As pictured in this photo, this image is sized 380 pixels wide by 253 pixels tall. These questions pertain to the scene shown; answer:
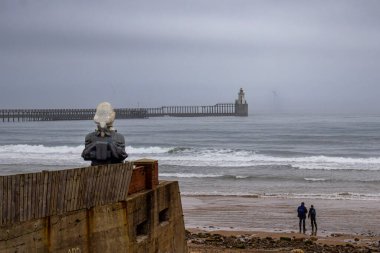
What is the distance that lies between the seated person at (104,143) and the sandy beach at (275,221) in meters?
5.68

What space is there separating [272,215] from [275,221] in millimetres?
1018

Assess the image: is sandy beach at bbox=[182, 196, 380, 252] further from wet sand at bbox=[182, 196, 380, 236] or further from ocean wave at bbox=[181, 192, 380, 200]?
ocean wave at bbox=[181, 192, 380, 200]

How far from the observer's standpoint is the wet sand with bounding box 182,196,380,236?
18.3 m

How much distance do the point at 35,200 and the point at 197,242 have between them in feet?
30.3

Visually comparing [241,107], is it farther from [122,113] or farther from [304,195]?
[304,195]

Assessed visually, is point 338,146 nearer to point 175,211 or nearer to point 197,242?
point 197,242

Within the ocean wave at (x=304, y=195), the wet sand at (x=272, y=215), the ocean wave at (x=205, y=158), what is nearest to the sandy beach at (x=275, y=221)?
the wet sand at (x=272, y=215)

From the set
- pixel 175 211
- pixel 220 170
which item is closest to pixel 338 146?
pixel 220 170

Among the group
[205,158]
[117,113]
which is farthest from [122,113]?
[205,158]

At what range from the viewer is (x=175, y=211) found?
9992 millimetres

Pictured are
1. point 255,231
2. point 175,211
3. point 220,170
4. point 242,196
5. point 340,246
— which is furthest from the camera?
point 220,170

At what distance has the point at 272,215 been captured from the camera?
20531mm

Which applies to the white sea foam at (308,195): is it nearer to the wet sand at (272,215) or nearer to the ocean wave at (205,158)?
the wet sand at (272,215)

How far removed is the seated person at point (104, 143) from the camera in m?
8.60
